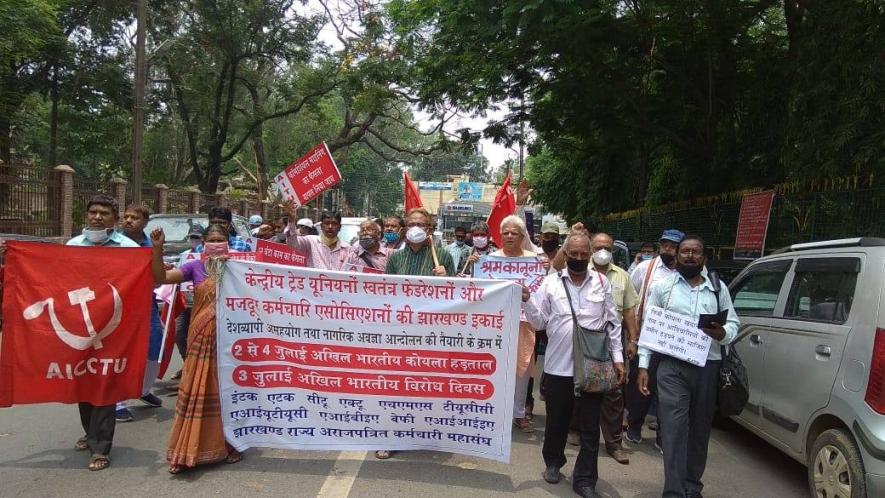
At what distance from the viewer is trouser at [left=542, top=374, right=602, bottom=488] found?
4.01m

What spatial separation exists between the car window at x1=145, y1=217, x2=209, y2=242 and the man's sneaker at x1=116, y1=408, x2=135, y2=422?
6288 mm

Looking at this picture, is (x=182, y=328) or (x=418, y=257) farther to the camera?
(x=182, y=328)

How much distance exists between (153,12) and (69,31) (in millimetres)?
2728

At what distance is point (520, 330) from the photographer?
5.12 m

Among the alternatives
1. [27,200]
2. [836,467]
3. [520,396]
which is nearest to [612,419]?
[520,396]

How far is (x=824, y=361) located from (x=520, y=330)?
6.93 feet

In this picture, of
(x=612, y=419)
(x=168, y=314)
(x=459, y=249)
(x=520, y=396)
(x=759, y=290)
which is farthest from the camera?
(x=459, y=249)

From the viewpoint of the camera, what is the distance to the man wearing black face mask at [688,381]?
12.3 feet

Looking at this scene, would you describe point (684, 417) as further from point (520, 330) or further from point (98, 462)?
point (98, 462)

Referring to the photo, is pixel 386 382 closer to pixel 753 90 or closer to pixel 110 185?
pixel 753 90

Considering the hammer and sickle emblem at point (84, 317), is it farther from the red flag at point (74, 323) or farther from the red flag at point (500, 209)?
the red flag at point (500, 209)

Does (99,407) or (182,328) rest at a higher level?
(182,328)

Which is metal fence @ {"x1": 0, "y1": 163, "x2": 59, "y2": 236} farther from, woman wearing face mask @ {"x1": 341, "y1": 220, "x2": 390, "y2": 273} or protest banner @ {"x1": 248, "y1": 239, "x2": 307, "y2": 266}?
woman wearing face mask @ {"x1": 341, "y1": 220, "x2": 390, "y2": 273}

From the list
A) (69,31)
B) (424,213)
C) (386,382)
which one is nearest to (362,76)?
(69,31)
